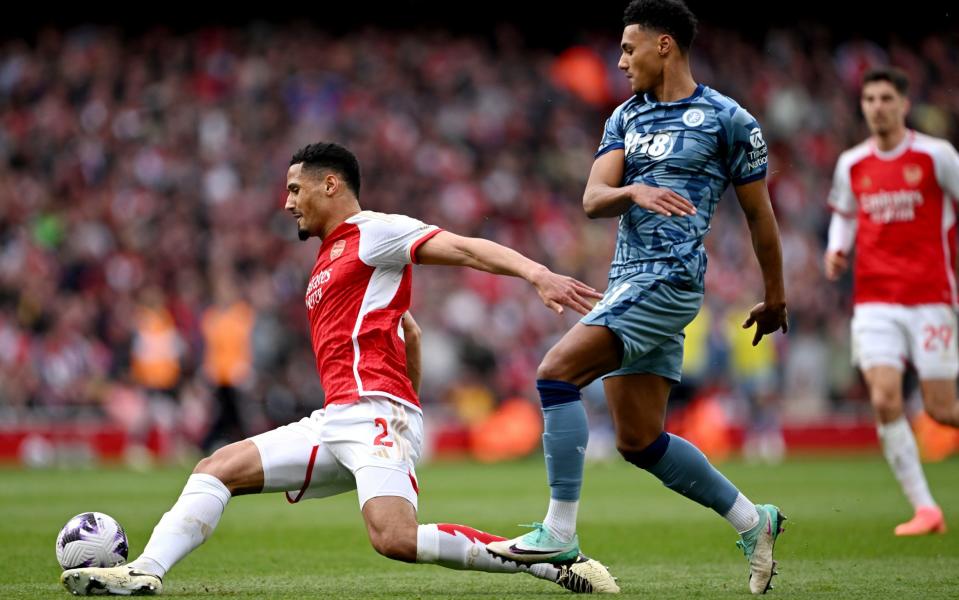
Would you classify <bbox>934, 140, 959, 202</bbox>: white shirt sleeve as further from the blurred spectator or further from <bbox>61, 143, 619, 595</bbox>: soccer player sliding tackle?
the blurred spectator

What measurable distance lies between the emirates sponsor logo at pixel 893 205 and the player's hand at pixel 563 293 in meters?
4.15

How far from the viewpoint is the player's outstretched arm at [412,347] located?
614 cm

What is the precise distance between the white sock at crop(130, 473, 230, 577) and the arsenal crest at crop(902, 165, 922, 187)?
5.01 m

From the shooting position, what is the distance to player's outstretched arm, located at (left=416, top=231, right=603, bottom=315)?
509cm

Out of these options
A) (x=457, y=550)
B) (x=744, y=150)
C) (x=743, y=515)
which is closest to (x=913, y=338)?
(x=743, y=515)

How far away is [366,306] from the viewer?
5.87 m

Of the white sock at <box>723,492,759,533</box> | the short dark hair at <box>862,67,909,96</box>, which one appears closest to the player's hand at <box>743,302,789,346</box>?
the white sock at <box>723,492,759,533</box>

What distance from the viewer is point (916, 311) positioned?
8609 millimetres

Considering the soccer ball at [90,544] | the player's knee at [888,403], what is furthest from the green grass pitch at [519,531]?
the player's knee at [888,403]

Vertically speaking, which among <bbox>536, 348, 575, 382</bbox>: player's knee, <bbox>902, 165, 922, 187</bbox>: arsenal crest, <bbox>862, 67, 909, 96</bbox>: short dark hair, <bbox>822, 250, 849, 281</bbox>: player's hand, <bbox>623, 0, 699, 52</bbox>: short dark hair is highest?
<bbox>862, 67, 909, 96</bbox>: short dark hair

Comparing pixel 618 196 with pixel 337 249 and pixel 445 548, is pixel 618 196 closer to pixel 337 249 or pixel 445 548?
pixel 337 249

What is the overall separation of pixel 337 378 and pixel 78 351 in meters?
14.3

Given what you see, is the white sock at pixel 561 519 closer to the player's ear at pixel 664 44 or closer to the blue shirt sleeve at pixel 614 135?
the blue shirt sleeve at pixel 614 135

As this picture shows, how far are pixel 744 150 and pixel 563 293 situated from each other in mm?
1187
